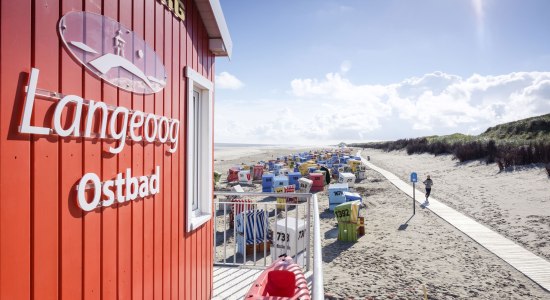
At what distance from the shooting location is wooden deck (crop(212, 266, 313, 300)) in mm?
5477

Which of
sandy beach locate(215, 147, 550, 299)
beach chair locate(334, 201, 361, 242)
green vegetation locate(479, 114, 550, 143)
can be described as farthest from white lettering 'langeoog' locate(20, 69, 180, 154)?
green vegetation locate(479, 114, 550, 143)

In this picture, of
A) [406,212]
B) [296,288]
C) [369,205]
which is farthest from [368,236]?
[296,288]

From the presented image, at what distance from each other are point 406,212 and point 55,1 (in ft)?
56.4

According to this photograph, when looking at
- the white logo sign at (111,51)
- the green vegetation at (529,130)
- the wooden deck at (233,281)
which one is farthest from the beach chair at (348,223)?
the green vegetation at (529,130)

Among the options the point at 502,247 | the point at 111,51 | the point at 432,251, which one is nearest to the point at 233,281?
the point at 111,51

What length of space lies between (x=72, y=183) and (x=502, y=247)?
12667 mm

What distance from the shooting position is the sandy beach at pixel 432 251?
27.4 feet

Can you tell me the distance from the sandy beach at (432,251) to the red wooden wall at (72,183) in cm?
584

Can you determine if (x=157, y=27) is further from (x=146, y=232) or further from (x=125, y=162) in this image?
(x=146, y=232)

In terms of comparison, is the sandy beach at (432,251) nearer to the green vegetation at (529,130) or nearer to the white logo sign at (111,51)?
the white logo sign at (111,51)

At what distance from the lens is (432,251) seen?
441 inches

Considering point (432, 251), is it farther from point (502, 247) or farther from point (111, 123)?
point (111, 123)

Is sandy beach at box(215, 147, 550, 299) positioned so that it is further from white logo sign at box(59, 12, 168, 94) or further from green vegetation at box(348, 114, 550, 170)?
white logo sign at box(59, 12, 168, 94)

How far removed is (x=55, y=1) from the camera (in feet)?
6.93
